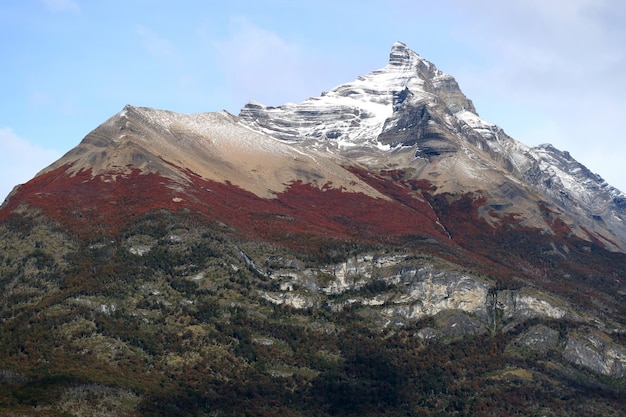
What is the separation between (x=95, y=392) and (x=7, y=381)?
801 inches

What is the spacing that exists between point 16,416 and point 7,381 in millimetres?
19489

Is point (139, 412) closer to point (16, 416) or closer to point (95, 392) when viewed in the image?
point (95, 392)

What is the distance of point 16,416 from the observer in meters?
179

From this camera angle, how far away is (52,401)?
7470 inches

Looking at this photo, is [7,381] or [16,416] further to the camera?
[7,381]

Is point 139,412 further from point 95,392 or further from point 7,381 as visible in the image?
point 7,381

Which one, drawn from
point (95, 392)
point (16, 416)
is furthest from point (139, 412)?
point (16, 416)

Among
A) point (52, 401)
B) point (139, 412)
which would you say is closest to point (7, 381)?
point (52, 401)

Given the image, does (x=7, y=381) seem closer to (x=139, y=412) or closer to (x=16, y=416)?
(x=16, y=416)

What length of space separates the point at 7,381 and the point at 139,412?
31.4 m

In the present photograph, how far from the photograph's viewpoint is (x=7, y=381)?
7717 inches

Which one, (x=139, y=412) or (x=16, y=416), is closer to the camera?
(x=16, y=416)

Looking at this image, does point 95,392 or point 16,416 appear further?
point 95,392

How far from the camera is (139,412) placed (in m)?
198
